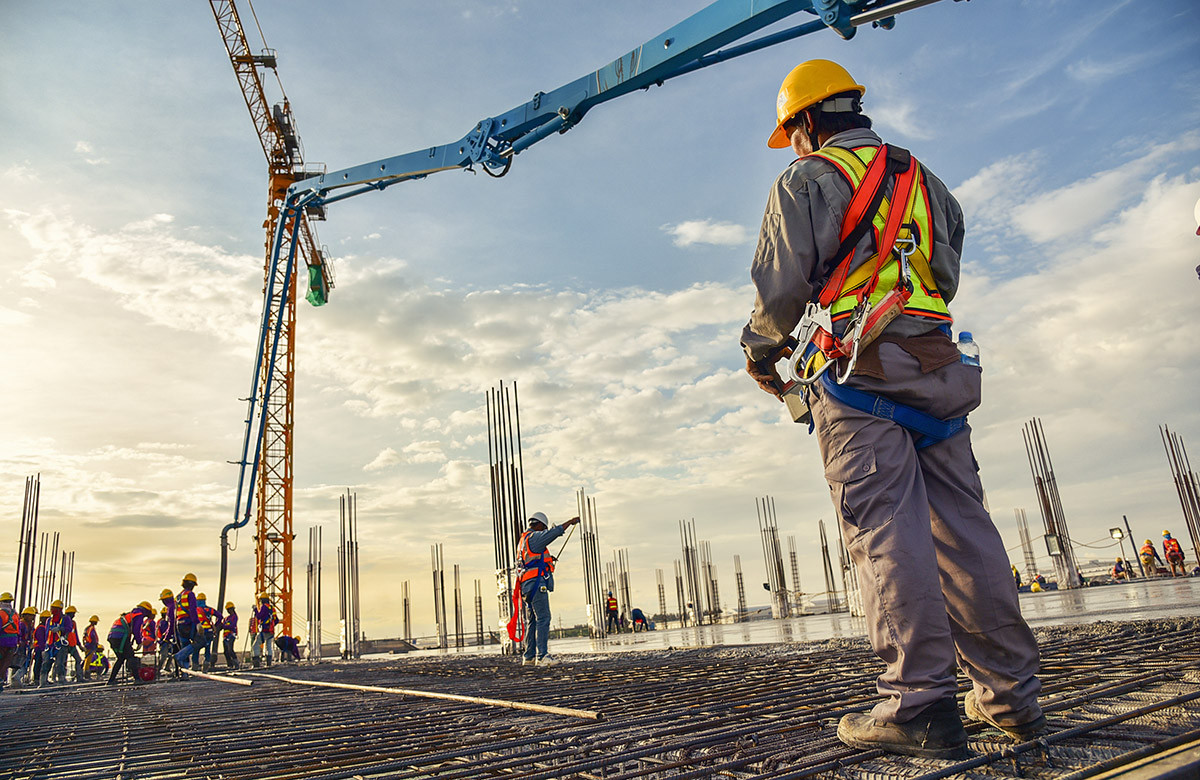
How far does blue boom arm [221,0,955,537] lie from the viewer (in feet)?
19.0

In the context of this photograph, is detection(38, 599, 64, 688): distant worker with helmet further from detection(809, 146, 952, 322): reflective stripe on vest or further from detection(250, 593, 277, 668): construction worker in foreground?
detection(809, 146, 952, 322): reflective stripe on vest

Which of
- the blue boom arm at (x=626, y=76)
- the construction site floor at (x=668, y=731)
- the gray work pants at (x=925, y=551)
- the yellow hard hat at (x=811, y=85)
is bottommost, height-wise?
the construction site floor at (x=668, y=731)

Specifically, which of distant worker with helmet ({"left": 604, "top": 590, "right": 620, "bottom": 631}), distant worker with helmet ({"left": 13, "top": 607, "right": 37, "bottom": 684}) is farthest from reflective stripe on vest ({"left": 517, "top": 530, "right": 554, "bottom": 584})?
distant worker with helmet ({"left": 604, "top": 590, "right": 620, "bottom": 631})

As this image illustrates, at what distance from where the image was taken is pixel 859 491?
1.71 m

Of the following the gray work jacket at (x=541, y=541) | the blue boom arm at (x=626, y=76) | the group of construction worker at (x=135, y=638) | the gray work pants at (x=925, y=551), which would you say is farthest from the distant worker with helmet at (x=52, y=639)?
Answer: the gray work pants at (x=925, y=551)

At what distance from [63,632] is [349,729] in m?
16.7

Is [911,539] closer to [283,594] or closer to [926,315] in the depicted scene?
[926,315]

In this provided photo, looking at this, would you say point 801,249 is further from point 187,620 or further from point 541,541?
point 187,620

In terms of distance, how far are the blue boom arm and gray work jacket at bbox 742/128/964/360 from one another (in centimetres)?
447

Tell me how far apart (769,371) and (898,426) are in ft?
1.35

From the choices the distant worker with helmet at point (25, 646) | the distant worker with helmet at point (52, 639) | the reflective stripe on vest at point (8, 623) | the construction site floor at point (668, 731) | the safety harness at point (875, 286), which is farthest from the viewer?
the distant worker with helmet at point (52, 639)

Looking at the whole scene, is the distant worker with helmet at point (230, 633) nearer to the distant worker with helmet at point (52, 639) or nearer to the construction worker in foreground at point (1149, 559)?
the distant worker with helmet at point (52, 639)

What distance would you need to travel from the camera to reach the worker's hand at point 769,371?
204 centimetres

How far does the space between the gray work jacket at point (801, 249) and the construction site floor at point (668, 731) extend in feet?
3.09
